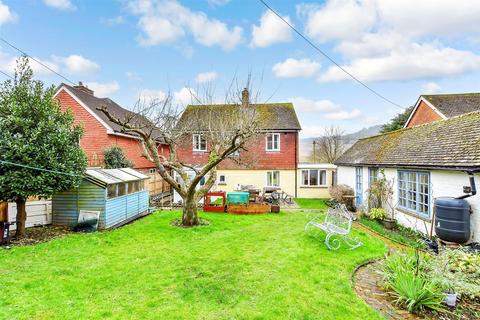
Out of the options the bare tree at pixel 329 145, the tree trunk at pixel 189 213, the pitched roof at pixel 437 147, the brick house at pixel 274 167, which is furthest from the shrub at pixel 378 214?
the bare tree at pixel 329 145

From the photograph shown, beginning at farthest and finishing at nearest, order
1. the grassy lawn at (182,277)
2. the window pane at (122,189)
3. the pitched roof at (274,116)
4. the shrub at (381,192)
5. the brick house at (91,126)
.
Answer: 1. the pitched roof at (274,116)
2. the brick house at (91,126)
3. the shrub at (381,192)
4. the window pane at (122,189)
5. the grassy lawn at (182,277)

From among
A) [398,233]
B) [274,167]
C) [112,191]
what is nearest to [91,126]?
[112,191]

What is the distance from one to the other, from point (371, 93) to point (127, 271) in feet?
54.8

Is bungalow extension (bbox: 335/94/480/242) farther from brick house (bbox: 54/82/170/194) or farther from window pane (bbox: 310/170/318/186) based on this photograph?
brick house (bbox: 54/82/170/194)

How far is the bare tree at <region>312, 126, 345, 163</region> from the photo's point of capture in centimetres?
3869

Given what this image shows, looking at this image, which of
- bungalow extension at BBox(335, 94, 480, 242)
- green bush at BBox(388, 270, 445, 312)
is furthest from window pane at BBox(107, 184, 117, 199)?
bungalow extension at BBox(335, 94, 480, 242)

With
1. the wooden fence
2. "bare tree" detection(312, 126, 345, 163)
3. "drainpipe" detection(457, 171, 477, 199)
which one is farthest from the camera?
"bare tree" detection(312, 126, 345, 163)

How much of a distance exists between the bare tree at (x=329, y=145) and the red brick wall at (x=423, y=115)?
13.9 metres

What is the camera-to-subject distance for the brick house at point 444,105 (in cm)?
2053

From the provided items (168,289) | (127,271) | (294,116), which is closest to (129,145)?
(294,116)

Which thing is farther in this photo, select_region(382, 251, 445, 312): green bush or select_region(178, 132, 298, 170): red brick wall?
select_region(178, 132, 298, 170): red brick wall

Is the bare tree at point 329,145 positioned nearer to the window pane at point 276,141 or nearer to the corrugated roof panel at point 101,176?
the window pane at point 276,141

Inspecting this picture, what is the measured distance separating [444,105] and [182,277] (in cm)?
2399

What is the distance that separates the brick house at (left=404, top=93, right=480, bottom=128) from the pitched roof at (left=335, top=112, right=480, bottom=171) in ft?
26.9
